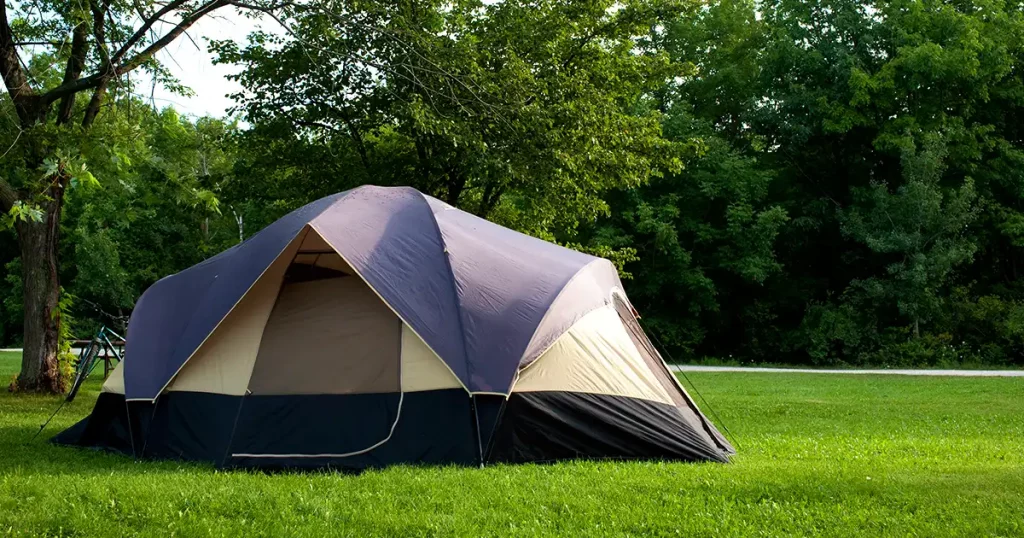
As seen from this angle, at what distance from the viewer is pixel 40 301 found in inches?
543

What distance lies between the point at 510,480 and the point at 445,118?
7.97 metres

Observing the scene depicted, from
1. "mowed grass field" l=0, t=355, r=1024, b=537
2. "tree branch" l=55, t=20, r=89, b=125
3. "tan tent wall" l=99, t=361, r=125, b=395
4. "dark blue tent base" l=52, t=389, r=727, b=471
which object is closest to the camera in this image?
"mowed grass field" l=0, t=355, r=1024, b=537

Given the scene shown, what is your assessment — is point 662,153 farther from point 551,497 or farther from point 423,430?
point 551,497

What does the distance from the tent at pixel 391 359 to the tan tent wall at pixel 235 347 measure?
0.01 meters

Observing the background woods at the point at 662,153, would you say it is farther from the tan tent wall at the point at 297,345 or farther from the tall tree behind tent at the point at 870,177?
the tan tent wall at the point at 297,345

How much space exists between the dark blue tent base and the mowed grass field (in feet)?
0.90

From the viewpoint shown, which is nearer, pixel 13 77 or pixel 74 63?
pixel 13 77

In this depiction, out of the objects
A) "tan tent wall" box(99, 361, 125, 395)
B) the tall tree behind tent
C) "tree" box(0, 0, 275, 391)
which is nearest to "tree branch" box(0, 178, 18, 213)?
"tree" box(0, 0, 275, 391)

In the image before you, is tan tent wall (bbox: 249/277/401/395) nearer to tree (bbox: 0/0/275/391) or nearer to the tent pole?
the tent pole

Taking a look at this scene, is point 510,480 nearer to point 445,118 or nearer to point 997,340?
point 445,118

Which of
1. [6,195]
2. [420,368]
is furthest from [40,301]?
[420,368]

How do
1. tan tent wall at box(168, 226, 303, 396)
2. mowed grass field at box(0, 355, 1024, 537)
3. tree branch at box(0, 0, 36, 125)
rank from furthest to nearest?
tree branch at box(0, 0, 36, 125)
tan tent wall at box(168, 226, 303, 396)
mowed grass field at box(0, 355, 1024, 537)

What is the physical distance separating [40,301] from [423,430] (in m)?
9.18

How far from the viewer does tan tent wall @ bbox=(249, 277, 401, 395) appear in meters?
7.54
